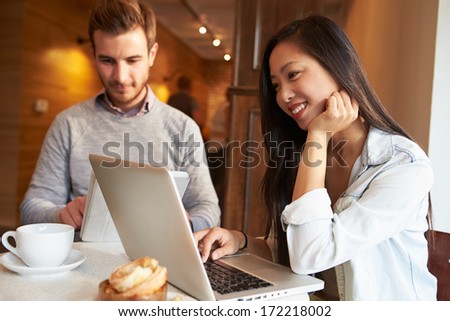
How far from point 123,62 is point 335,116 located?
0.81 meters

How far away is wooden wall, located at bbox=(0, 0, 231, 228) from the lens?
12.3 feet

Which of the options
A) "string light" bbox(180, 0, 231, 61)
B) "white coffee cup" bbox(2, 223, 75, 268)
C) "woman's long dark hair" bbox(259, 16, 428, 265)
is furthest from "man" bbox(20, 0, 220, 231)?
"string light" bbox(180, 0, 231, 61)

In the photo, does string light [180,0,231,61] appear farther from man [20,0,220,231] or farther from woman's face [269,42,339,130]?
woman's face [269,42,339,130]

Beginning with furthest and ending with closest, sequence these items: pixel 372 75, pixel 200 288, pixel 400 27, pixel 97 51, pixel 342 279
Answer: pixel 372 75 < pixel 400 27 < pixel 97 51 < pixel 342 279 < pixel 200 288

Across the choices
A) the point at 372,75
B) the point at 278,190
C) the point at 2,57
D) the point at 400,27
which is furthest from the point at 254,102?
the point at 2,57

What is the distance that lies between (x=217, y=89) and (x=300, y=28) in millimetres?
9878

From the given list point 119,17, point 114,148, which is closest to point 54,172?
point 114,148

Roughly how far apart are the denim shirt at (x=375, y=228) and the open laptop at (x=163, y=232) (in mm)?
80

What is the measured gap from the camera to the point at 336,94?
1.10 metres

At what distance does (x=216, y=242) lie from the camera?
1.07 meters

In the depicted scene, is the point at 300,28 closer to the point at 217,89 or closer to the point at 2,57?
the point at 2,57

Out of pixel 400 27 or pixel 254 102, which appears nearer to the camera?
pixel 400 27

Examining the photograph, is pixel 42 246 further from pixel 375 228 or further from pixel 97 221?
pixel 375 228

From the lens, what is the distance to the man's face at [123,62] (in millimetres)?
1538
